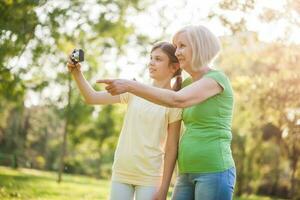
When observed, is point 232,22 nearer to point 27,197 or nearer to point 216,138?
point 27,197

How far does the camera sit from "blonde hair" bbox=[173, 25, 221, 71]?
4098 millimetres

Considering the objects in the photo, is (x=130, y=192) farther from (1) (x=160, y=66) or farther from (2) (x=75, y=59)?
(2) (x=75, y=59)

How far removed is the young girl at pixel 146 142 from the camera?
16.0ft

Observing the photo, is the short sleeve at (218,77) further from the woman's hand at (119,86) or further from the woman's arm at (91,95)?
the woman's arm at (91,95)

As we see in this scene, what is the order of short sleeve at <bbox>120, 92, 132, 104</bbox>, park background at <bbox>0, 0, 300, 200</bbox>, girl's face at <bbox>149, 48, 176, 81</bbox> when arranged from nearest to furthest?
girl's face at <bbox>149, 48, 176, 81</bbox> < short sleeve at <bbox>120, 92, 132, 104</bbox> < park background at <bbox>0, 0, 300, 200</bbox>

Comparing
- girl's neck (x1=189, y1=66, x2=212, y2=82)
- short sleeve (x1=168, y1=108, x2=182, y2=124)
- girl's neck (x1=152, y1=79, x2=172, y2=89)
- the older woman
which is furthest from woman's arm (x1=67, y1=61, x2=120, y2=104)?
the older woman

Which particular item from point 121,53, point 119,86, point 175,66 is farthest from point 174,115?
point 121,53

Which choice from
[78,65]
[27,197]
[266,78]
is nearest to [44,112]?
[266,78]

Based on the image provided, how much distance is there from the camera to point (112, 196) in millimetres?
4902

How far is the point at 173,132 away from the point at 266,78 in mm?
17265

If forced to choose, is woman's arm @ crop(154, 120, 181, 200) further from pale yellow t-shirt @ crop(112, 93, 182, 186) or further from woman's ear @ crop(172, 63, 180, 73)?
woman's ear @ crop(172, 63, 180, 73)

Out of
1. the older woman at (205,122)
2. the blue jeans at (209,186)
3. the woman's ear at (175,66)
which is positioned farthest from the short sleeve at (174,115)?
the blue jeans at (209,186)

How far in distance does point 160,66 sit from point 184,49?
0.84m

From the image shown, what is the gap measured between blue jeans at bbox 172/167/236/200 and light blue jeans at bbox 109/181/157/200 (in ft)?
2.04
